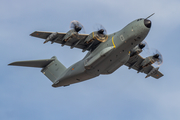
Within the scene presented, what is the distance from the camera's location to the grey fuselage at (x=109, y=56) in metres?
20.9

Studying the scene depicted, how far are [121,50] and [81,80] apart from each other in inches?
180

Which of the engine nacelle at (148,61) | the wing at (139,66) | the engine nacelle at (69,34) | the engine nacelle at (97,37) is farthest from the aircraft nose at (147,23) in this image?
the wing at (139,66)

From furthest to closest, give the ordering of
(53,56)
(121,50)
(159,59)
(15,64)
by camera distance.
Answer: (53,56)
(159,59)
(15,64)
(121,50)

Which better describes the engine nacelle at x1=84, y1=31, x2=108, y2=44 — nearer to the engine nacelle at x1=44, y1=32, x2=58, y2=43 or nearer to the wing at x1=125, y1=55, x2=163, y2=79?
the engine nacelle at x1=44, y1=32, x2=58, y2=43

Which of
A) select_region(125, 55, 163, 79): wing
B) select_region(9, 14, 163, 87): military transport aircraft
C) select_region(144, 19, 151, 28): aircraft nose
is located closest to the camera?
select_region(144, 19, 151, 28): aircraft nose

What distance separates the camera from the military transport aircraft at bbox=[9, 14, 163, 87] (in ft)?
69.2

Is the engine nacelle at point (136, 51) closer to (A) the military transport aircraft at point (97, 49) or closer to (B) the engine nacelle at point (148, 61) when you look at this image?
(A) the military transport aircraft at point (97, 49)

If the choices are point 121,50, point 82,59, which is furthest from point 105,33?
point 82,59

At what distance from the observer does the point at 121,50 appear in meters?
21.6

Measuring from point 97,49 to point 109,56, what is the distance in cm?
161

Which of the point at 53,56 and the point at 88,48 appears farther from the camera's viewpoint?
the point at 53,56

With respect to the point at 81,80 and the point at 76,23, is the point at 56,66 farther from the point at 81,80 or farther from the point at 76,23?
the point at 76,23

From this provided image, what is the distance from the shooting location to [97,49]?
907 inches

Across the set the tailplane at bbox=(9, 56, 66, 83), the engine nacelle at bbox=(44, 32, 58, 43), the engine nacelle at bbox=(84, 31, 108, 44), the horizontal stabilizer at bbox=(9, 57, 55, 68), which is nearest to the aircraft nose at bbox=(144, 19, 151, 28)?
the engine nacelle at bbox=(84, 31, 108, 44)
